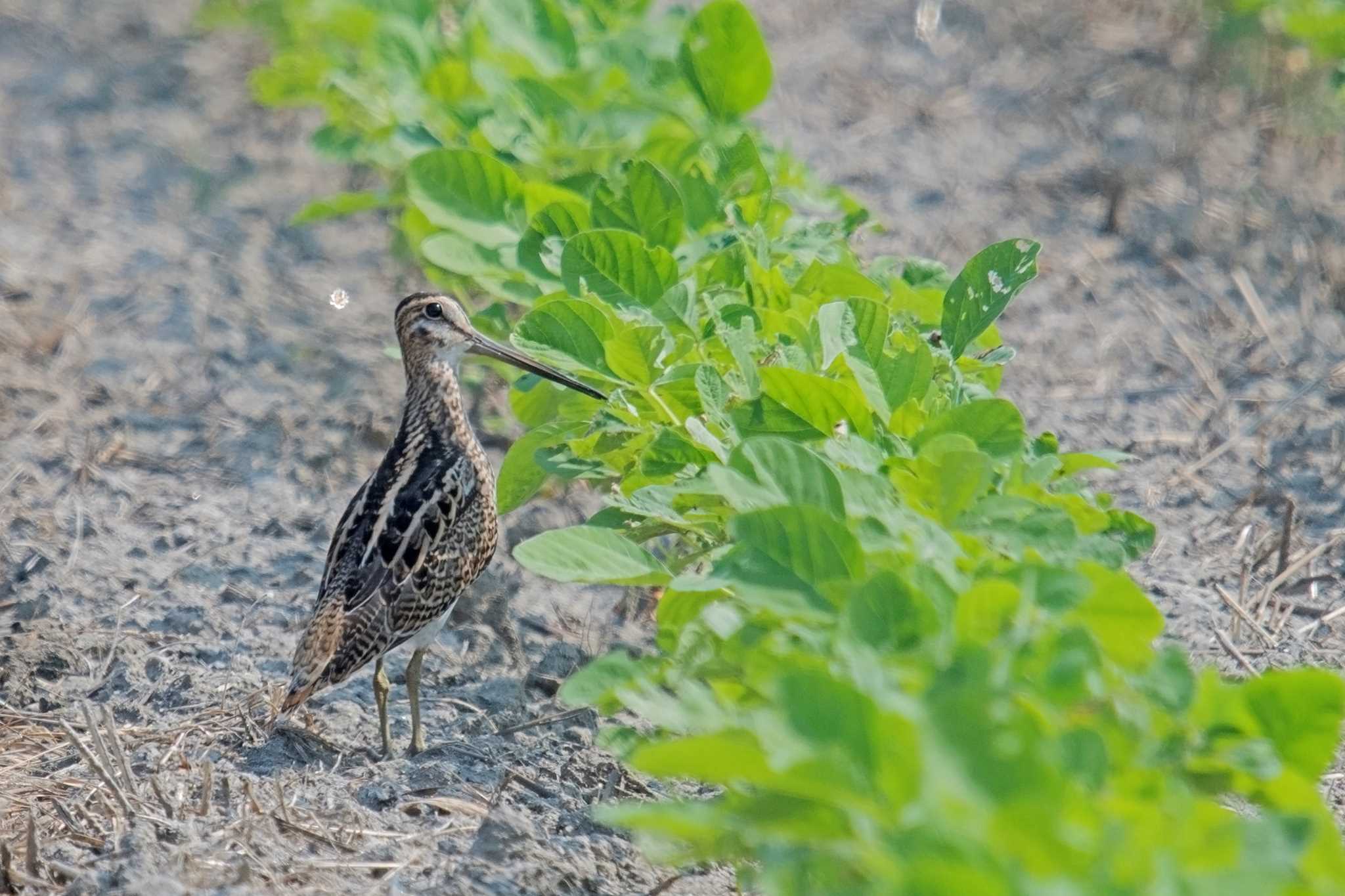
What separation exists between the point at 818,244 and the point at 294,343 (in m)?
3.01

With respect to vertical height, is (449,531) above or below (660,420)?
below

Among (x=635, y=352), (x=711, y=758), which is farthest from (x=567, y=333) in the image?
(x=711, y=758)

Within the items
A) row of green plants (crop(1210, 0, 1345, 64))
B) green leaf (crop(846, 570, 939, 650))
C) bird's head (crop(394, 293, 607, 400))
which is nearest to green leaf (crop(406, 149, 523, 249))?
bird's head (crop(394, 293, 607, 400))

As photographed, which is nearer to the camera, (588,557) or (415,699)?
(588,557)

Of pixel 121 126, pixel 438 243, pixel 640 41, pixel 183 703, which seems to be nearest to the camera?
pixel 183 703

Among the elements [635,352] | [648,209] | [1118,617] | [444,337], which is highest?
[648,209]

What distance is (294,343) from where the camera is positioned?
706cm

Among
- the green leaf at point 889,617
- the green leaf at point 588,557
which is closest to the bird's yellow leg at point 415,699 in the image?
the green leaf at point 588,557

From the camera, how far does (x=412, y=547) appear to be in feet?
15.5

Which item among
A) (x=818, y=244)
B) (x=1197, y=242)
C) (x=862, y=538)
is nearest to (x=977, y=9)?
(x=1197, y=242)

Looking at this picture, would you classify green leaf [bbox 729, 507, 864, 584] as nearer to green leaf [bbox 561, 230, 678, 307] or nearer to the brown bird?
green leaf [bbox 561, 230, 678, 307]

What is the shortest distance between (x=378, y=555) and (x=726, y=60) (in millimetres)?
1832

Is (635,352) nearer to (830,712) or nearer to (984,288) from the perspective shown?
(984,288)

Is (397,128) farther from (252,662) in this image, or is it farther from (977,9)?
(977,9)
